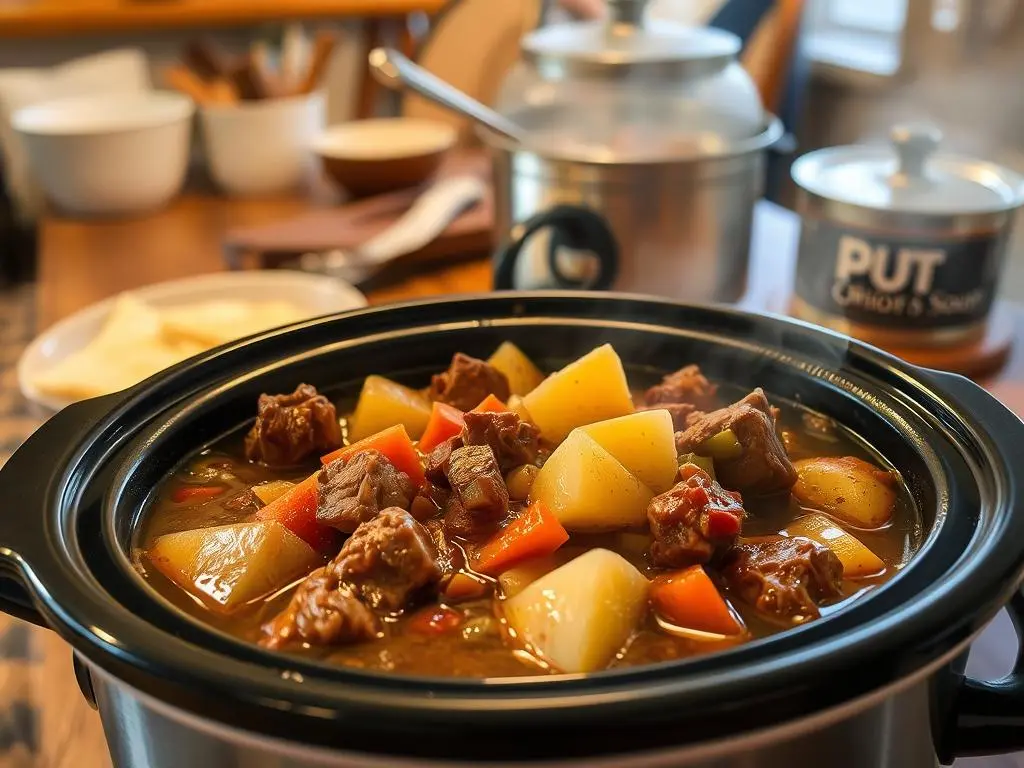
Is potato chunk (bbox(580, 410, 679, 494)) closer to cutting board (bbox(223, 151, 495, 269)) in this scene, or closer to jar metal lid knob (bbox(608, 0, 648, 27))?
jar metal lid knob (bbox(608, 0, 648, 27))

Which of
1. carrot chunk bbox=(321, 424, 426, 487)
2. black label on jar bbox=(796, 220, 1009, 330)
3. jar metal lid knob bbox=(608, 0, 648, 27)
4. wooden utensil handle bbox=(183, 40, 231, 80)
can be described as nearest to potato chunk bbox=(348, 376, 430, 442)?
carrot chunk bbox=(321, 424, 426, 487)

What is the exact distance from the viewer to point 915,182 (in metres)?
2.56

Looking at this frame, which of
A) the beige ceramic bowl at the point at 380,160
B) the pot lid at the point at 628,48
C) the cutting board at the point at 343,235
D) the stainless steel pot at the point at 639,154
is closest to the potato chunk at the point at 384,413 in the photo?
the stainless steel pot at the point at 639,154

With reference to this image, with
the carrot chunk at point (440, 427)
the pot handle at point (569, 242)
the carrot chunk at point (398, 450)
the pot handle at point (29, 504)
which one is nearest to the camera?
the pot handle at point (29, 504)

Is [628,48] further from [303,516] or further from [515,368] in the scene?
[303,516]

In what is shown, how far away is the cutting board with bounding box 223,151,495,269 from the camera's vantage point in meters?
3.32

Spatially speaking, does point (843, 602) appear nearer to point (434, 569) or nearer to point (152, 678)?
point (434, 569)

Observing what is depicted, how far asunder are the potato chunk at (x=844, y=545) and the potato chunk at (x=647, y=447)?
20cm

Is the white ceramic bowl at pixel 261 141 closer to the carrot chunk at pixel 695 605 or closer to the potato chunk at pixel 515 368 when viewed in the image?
the potato chunk at pixel 515 368

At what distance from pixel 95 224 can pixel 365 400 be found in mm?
2709

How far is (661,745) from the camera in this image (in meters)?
0.85

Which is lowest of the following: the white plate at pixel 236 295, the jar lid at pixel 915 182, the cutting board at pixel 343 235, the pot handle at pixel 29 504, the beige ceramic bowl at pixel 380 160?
the cutting board at pixel 343 235

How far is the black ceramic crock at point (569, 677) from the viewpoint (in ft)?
2.78

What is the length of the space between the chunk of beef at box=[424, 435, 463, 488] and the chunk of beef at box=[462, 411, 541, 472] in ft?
0.08
